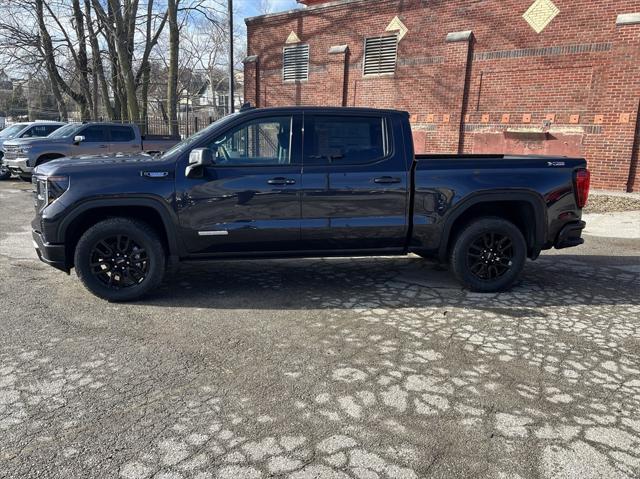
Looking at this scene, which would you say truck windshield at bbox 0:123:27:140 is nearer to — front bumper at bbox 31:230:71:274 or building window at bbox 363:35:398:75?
building window at bbox 363:35:398:75

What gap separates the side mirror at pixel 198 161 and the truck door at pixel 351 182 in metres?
0.93

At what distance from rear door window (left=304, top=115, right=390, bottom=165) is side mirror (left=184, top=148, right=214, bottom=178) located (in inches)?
37.5

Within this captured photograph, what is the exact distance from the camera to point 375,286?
553cm

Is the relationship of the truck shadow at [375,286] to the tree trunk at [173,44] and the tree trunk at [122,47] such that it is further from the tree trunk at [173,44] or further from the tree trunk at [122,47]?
the tree trunk at [122,47]

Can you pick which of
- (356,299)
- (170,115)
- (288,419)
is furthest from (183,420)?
(170,115)

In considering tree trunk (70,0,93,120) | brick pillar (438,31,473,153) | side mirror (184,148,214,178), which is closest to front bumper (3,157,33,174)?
side mirror (184,148,214,178)

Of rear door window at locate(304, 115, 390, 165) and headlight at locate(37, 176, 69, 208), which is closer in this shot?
headlight at locate(37, 176, 69, 208)

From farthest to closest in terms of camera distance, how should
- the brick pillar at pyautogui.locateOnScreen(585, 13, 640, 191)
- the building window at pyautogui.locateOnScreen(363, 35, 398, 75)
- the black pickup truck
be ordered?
the building window at pyautogui.locateOnScreen(363, 35, 398, 75) < the brick pillar at pyautogui.locateOnScreen(585, 13, 640, 191) < the black pickup truck

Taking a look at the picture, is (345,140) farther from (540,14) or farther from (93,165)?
(540,14)

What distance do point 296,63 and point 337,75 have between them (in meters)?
2.17

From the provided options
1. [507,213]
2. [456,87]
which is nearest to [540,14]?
[456,87]

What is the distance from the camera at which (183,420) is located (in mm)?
2887

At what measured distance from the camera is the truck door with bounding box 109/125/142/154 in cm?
1445

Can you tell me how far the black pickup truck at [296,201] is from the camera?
4730 millimetres
